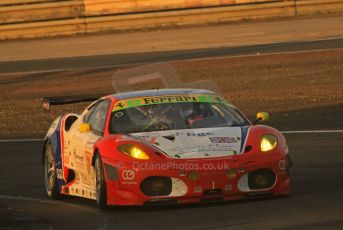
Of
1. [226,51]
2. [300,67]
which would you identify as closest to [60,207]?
[300,67]

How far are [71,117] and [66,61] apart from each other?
17.0m

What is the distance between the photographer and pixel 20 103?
23.2 meters

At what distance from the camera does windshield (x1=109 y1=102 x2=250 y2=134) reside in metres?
10.9

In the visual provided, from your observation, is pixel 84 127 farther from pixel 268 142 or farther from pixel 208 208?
pixel 268 142

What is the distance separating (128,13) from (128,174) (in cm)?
2516

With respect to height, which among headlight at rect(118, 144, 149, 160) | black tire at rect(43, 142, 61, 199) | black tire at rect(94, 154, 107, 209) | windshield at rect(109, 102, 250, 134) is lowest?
black tire at rect(43, 142, 61, 199)

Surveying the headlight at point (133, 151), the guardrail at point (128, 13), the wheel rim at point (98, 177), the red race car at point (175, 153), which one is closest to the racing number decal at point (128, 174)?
the red race car at point (175, 153)

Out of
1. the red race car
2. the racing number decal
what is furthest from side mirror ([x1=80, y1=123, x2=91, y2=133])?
the racing number decal

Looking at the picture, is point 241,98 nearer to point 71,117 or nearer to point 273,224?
point 71,117

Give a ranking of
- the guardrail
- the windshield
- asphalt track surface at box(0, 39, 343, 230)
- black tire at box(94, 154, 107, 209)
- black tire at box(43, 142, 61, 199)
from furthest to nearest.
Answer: the guardrail < black tire at box(43, 142, 61, 199) < the windshield < black tire at box(94, 154, 107, 209) < asphalt track surface at box(0, 39, 343, 230)

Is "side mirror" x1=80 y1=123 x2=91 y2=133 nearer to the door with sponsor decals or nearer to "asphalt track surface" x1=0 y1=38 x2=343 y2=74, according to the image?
the door with sponsor decals

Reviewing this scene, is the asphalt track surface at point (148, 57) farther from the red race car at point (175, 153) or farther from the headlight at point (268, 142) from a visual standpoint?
the headlight at point (268, 142)

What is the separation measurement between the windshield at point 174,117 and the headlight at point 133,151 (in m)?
0.57

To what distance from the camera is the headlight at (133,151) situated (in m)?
→ 10.1
